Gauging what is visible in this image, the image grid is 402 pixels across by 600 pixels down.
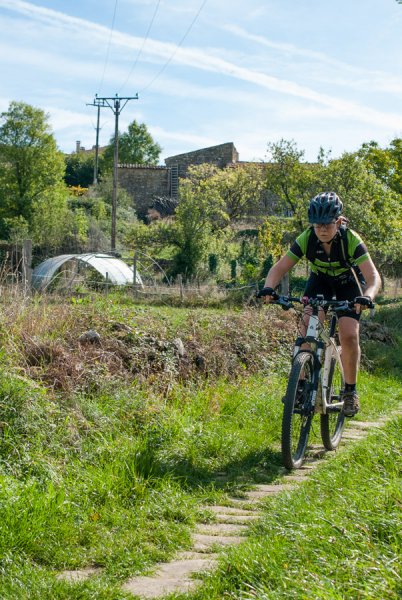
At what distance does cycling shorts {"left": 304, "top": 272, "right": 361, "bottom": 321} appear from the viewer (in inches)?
272

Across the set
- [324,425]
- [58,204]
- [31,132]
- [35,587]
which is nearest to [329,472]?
[324,425]

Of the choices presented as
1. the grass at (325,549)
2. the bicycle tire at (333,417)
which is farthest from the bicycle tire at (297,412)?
the grass at (325,549)

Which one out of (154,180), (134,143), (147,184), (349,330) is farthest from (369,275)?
(134,143)

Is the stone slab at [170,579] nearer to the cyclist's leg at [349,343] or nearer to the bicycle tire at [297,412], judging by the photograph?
the bicycle tire at [297,412]

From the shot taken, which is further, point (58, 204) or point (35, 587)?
point (58, 204)

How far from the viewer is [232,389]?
8.45 m

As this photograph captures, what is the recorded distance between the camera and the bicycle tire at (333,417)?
6.81 m

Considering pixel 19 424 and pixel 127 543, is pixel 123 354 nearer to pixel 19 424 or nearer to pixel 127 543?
pixel 19 424

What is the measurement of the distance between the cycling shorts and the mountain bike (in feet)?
0.85

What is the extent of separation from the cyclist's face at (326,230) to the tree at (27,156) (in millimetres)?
45496

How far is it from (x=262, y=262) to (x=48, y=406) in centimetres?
3038

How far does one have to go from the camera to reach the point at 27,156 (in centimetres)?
5109

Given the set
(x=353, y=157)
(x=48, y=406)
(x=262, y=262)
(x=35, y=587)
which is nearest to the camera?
(x=35, y=587)

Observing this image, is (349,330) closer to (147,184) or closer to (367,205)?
(367,205)
